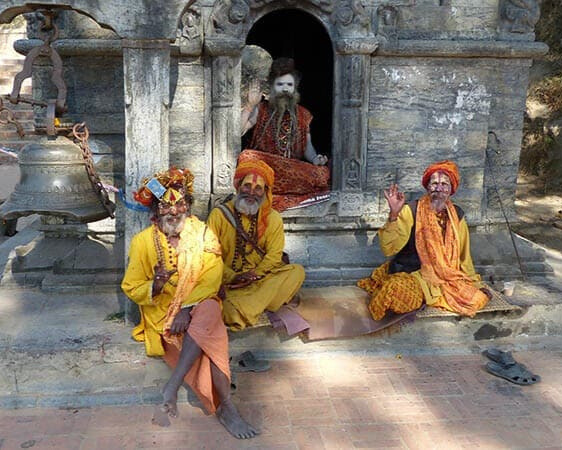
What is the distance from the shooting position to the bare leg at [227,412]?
3.93 m

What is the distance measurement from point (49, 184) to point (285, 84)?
11.4 feet

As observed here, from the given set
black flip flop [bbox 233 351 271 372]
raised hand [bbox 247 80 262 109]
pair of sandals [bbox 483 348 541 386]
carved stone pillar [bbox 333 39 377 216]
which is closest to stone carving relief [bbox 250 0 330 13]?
carved stone pillar [bbox 333 39 377 216]

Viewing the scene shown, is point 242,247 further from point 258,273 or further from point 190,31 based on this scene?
point 190,31

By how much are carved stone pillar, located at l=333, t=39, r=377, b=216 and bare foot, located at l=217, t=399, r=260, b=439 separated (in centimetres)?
275

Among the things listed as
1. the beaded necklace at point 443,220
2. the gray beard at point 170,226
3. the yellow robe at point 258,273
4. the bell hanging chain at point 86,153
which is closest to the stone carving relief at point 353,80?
the beaded necklace at point 443,220

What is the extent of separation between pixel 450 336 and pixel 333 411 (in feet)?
4.94

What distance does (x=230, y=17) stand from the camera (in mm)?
5758

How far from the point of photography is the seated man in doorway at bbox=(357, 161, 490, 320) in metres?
5.05

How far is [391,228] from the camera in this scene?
5082 millimetres

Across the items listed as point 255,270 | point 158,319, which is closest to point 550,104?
point 255,270

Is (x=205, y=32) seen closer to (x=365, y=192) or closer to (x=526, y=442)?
(x=365, y=192)

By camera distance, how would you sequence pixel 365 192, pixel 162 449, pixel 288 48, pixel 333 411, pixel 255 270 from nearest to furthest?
pixel 162 449 → pixel 333 411 → pixel 255 270 → pixel 365 192 → pixel 288 48

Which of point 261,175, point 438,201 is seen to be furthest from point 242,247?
point 438,201

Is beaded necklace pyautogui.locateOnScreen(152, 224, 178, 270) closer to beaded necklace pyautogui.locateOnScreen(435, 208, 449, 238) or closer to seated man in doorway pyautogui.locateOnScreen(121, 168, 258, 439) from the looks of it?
seated man in doorway pyautogui.locateOnScreen(121, 168, 258, 439)
